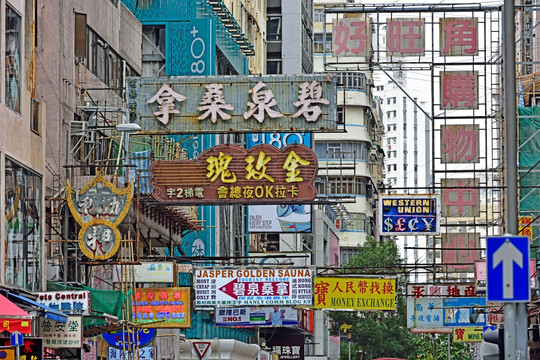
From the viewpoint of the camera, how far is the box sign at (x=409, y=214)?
126ft

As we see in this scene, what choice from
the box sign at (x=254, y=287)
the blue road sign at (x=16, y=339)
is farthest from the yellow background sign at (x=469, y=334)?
the blue road sign at (x=16, y=339)

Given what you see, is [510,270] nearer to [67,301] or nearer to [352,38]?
[67,301]

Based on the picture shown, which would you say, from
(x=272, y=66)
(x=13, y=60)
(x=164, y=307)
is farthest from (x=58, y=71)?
(x=272, y=66)

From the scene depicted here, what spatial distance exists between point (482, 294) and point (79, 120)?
42.7ft

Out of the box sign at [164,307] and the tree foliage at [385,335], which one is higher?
the box sign at [164,307]

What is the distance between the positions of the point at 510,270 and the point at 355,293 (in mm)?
23705

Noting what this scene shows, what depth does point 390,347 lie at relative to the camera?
8344cm

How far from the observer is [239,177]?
33.7 metres

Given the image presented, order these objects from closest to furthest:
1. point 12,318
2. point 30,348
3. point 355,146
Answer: point 12,318
point 30,348
point 355,146

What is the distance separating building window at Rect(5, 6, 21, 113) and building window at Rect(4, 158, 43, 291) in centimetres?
124

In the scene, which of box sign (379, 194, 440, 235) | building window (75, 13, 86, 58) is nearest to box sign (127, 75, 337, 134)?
building window (75, 13, 86, 58)

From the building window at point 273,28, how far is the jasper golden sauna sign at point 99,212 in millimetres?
56022

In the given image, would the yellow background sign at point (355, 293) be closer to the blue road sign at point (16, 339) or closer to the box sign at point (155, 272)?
the box sign at point (155, 272)

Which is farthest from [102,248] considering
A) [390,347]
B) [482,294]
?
[390,347]
